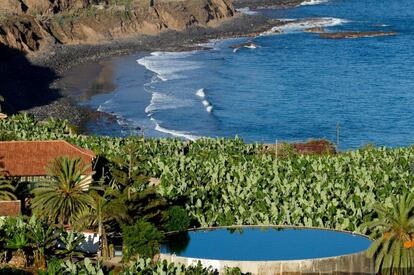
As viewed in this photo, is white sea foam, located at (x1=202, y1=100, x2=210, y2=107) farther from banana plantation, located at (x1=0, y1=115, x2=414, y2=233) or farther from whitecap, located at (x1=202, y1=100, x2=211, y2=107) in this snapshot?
banana plantation, located at (x1=0, y1=115, x2=414, y2=233)

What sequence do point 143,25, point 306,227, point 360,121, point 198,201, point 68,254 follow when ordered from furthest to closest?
point 143,25 < point 360,121 < point 198,201 < point 306,227 < point 68,254

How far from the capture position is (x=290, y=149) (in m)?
77.4

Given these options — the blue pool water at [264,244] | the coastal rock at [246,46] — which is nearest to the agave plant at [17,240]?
the blue pool water at [264,244]

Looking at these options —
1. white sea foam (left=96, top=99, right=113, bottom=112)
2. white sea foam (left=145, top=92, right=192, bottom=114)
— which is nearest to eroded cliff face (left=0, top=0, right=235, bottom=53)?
white sea foam (left=96, top=99, right=113, bottom=112)

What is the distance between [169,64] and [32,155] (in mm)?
78974

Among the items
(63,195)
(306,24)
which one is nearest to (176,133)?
(63,195)

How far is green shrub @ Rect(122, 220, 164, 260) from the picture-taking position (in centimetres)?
4841

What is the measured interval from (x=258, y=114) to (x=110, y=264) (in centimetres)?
6227

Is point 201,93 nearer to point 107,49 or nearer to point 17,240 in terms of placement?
point 107,49

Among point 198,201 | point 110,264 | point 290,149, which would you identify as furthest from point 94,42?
point 110,264

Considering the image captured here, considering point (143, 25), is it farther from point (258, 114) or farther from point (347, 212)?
point (347, 212)

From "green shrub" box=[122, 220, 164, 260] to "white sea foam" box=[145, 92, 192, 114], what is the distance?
5834cm

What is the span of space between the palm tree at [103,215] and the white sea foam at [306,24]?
126576 mm

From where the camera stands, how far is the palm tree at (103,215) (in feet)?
163
